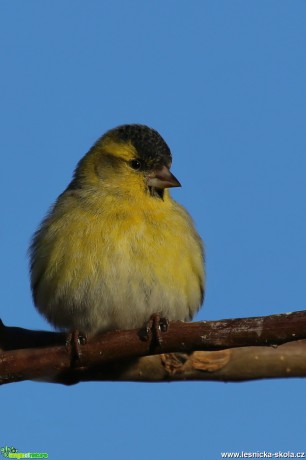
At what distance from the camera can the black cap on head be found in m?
6.38

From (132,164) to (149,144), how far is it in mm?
227

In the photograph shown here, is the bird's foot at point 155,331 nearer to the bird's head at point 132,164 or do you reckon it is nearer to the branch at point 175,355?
the branch at point 175,355

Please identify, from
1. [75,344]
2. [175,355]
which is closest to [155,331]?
[75,344]

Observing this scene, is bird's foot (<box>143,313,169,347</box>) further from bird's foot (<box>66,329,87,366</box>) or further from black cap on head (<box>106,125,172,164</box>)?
black cap on head (<box>106,125,172,164</box>)

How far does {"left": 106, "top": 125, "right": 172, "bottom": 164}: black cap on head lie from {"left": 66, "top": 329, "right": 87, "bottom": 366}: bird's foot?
5.67 ft

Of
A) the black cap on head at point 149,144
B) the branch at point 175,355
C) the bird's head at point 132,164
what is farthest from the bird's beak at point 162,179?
the branch at point 175,355

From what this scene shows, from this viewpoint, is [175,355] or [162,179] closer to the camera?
[175,355]

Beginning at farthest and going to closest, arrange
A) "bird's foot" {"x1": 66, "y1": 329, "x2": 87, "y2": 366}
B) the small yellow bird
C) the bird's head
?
the bird's head
the small yellow bird
"bird's foot" {"x1": 66, "y1": 329, "x2": 87, "y2": 366}

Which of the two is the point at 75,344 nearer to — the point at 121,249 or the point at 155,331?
the point at 155,331

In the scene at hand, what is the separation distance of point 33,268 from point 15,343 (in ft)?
3.03

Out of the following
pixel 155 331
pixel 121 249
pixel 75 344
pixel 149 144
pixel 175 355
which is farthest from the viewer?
pixel 149 144

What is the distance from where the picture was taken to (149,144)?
641 centimetres

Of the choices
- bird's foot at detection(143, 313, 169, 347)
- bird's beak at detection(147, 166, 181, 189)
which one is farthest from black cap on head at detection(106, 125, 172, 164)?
bird's foot at detection(143, 313, 169, 347)

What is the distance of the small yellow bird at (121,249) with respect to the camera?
5723 millimetres
